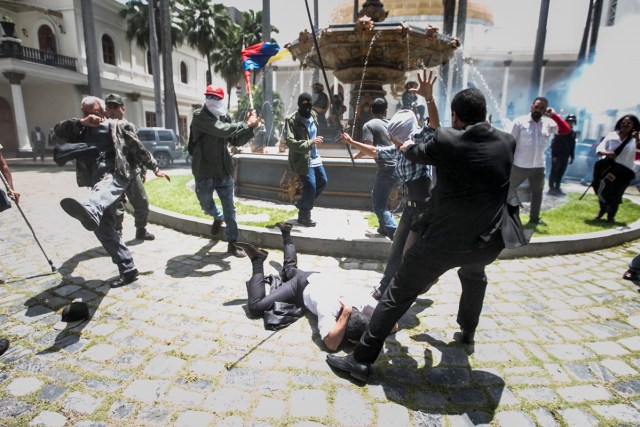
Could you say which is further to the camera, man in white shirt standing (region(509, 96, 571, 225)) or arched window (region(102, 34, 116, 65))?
arched window (region(102, 34, 116, 65))

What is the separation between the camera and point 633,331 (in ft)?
10.8

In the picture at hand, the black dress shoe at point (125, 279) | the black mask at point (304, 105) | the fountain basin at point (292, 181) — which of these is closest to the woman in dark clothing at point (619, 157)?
the fountain basin at point (292, 181)

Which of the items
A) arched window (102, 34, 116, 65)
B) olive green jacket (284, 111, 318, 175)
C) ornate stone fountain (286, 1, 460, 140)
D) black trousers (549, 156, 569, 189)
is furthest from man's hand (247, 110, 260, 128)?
arched window (102, 34, 116, 65)

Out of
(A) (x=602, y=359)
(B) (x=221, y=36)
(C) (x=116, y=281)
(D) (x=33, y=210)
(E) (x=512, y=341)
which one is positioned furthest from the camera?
(B) (x=221, y=36)

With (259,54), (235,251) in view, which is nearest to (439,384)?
(235,251)

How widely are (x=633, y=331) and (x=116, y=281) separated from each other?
201 inches

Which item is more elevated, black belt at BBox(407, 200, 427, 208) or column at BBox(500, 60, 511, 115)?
column at BBox(500, 60, 511, 115)

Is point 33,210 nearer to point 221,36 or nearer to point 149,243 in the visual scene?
point 149,243

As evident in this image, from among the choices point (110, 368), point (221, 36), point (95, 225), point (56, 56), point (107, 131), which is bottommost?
point (110, 368)

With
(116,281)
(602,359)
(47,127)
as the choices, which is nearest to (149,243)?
(116,281)

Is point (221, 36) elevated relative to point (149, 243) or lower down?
elevated

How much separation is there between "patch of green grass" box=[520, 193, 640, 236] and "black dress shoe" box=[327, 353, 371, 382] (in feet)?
14.7

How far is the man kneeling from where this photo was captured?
116 inches

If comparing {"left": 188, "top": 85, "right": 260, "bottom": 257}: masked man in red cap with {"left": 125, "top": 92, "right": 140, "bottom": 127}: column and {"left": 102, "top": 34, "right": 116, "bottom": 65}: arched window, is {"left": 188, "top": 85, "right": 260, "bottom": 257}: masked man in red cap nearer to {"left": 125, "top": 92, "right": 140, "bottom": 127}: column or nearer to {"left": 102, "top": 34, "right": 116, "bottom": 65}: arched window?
{"left": 102, "top": 34, "right": 116, "bottom": 65}: arched window
